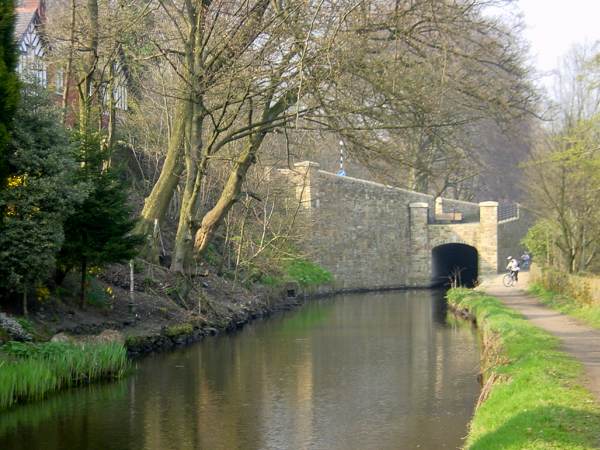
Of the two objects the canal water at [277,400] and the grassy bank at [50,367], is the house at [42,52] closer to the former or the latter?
the canal water at [277,400]

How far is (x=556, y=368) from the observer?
11070 millimetres

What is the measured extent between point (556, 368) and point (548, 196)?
1427 centimetres

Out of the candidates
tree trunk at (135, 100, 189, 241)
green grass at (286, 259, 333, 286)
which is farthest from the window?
green grass at (286, 259, 333, 286)

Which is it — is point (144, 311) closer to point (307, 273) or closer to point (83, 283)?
point (83, 283)

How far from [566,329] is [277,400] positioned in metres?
6.58

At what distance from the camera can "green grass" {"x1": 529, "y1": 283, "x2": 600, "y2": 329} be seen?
1731cm

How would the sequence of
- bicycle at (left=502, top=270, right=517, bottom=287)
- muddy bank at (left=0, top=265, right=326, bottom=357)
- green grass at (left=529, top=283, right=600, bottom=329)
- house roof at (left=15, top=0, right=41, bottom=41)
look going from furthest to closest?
bicycle at (left=502, top=270, right=517, bottom=287)
house roof at (left=15, top=0, right=41, bottom=41)
green grass at (left=529, top=283, right=600, bottom=329)
muddy bank at (left=0, top=265, right=326, bottom=357)

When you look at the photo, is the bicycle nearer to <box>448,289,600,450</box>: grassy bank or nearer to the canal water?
the canal water

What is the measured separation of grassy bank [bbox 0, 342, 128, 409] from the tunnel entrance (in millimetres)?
Result: 25974

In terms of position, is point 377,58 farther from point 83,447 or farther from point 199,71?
point 83,447

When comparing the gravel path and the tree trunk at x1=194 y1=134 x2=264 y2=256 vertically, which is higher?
the tree trunk at x1=194 y1=134 x2=264 y2=256

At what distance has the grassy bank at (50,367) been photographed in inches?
463

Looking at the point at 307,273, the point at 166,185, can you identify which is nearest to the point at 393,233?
the point at 307,273

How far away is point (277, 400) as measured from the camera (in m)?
12.8
